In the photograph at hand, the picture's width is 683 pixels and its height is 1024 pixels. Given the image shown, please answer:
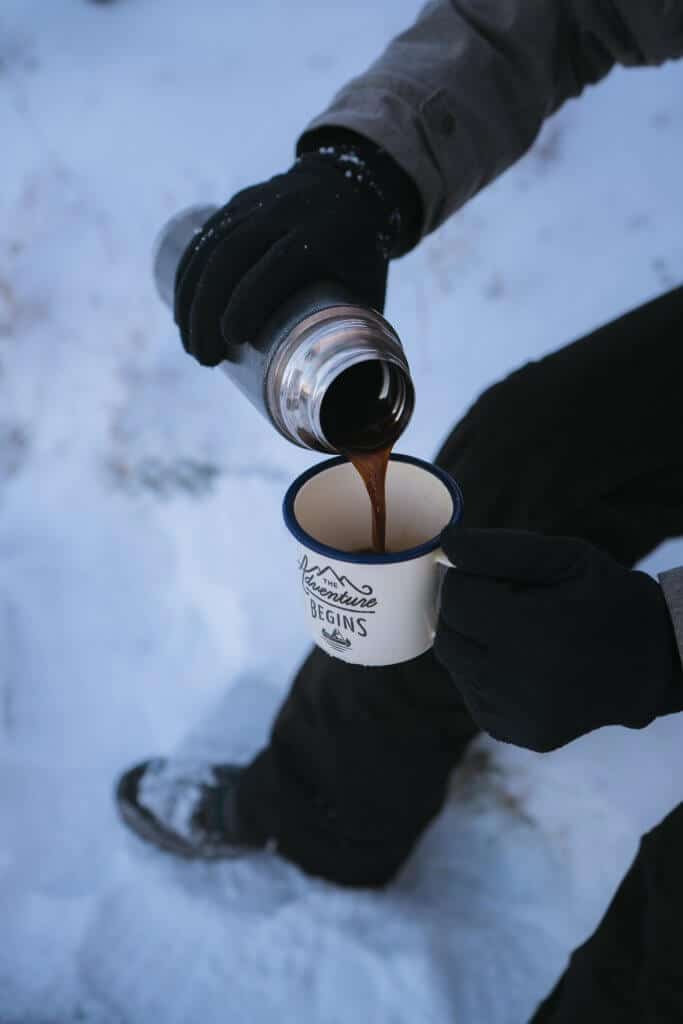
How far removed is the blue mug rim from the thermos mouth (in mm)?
31

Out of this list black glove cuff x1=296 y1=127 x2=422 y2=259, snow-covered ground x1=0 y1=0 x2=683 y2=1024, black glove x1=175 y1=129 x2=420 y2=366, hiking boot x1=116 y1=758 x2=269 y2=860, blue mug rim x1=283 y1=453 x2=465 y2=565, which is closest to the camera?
blue mug rim x1=283 y1=453 x2=465 y2=565

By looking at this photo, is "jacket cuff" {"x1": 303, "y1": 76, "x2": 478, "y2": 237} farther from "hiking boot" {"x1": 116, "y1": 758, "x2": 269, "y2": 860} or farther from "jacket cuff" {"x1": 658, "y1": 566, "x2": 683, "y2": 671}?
"hiking boot" {"x1": 116, "y1": 758, "x2": 269, "y2": 860}

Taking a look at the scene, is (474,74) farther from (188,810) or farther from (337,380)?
(188,810)

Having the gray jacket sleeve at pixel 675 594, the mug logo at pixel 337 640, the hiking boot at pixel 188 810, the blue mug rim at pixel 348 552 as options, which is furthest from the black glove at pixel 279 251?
the hiking boot at pixel 188 810

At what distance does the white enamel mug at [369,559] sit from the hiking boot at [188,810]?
0.62 m

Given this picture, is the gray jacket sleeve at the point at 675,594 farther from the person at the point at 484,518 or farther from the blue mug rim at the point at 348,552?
the blue mug rim at the point at 348,552

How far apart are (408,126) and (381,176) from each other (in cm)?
8

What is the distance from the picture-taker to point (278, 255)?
0.84m

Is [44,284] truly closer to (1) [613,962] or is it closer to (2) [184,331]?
(2) [184,331]

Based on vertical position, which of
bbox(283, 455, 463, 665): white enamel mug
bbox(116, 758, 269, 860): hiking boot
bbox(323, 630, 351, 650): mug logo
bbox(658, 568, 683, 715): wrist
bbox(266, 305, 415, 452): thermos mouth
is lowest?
bbox(116, 758, 269, 860): hiking boot

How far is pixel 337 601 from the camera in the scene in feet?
2.39

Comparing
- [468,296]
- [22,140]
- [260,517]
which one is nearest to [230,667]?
[260,517]

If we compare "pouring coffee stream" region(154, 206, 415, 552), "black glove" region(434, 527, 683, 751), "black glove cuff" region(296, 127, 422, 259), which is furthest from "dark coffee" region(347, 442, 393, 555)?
"black glove cuff" region(296, 127, 422, 259)

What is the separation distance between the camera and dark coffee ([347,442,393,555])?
0.76 metres
